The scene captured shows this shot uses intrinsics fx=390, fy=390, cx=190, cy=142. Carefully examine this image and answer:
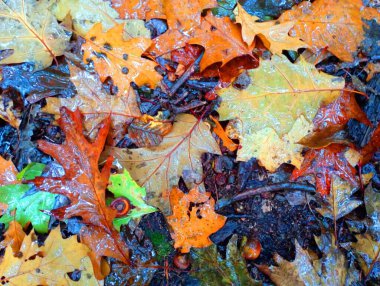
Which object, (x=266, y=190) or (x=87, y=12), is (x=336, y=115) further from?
(x=87, y=12)

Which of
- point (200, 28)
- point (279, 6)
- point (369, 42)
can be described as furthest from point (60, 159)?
point (369, 42)

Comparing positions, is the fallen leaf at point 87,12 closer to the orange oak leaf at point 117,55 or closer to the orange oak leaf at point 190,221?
the orange oak leaf at point 117,55

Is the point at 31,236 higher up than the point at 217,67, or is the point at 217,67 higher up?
the point at 217,67

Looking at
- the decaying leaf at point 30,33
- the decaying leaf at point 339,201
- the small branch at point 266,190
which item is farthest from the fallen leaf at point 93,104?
the decaying leaf at point 339,201

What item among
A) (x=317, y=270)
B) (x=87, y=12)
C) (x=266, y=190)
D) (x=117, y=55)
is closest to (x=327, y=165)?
(x=266, y=190)

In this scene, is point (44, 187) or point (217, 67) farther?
point (217, 67)

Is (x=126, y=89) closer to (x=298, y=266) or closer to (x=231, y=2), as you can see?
(x=231, y=2)

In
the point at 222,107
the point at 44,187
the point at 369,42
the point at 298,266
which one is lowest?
the point at 298,266
